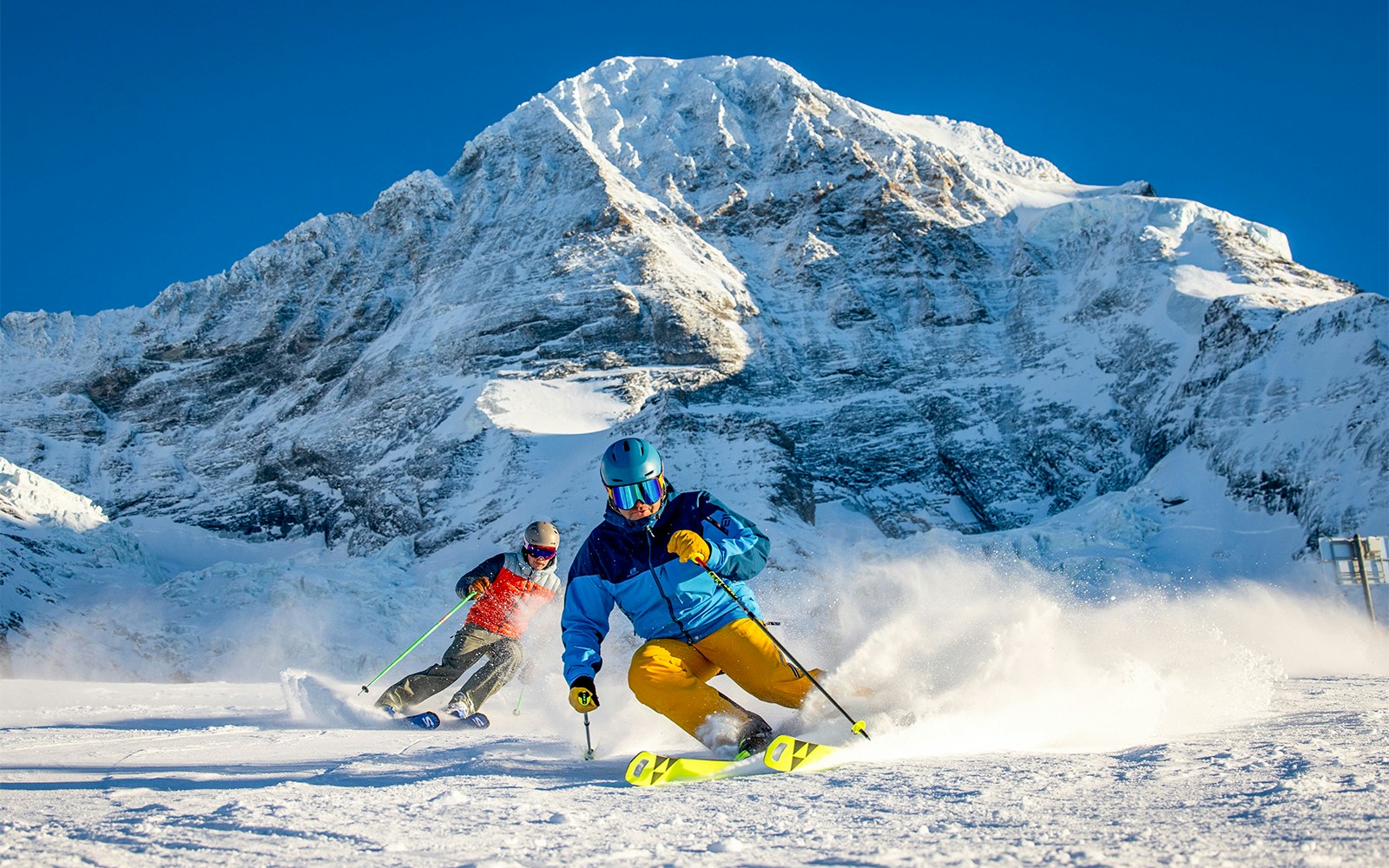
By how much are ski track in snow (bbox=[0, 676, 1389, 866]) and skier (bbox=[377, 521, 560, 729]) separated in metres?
2.86

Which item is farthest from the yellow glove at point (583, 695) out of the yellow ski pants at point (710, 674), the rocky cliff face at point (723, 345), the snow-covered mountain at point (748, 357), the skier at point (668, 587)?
the rocky cliff face at point (723, 345)

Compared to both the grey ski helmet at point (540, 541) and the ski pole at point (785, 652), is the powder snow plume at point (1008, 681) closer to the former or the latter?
the ski pole at point (785, 652)

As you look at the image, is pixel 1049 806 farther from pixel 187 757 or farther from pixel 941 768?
pixel 187 757

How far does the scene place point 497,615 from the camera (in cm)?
764

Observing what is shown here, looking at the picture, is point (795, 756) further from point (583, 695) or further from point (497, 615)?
point (497, 615)

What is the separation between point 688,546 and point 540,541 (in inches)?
143

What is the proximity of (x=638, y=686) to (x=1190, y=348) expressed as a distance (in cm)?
4950

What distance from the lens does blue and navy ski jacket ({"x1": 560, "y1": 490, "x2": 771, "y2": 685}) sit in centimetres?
450

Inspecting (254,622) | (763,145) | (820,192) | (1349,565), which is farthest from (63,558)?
(763,145)

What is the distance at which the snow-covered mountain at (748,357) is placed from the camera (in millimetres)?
34594

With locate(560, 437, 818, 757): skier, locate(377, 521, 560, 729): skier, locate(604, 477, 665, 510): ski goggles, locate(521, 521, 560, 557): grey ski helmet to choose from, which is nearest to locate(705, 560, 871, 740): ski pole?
locate(560, 437, 818, 757): skier

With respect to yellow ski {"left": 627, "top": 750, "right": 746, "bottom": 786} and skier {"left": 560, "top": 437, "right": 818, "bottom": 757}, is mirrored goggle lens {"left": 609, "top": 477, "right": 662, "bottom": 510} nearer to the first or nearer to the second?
skier {"left": 560, "top": 437, "right": 818, "bottom": 757}

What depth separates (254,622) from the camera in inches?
720

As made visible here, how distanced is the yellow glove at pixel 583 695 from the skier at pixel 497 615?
307 cm
